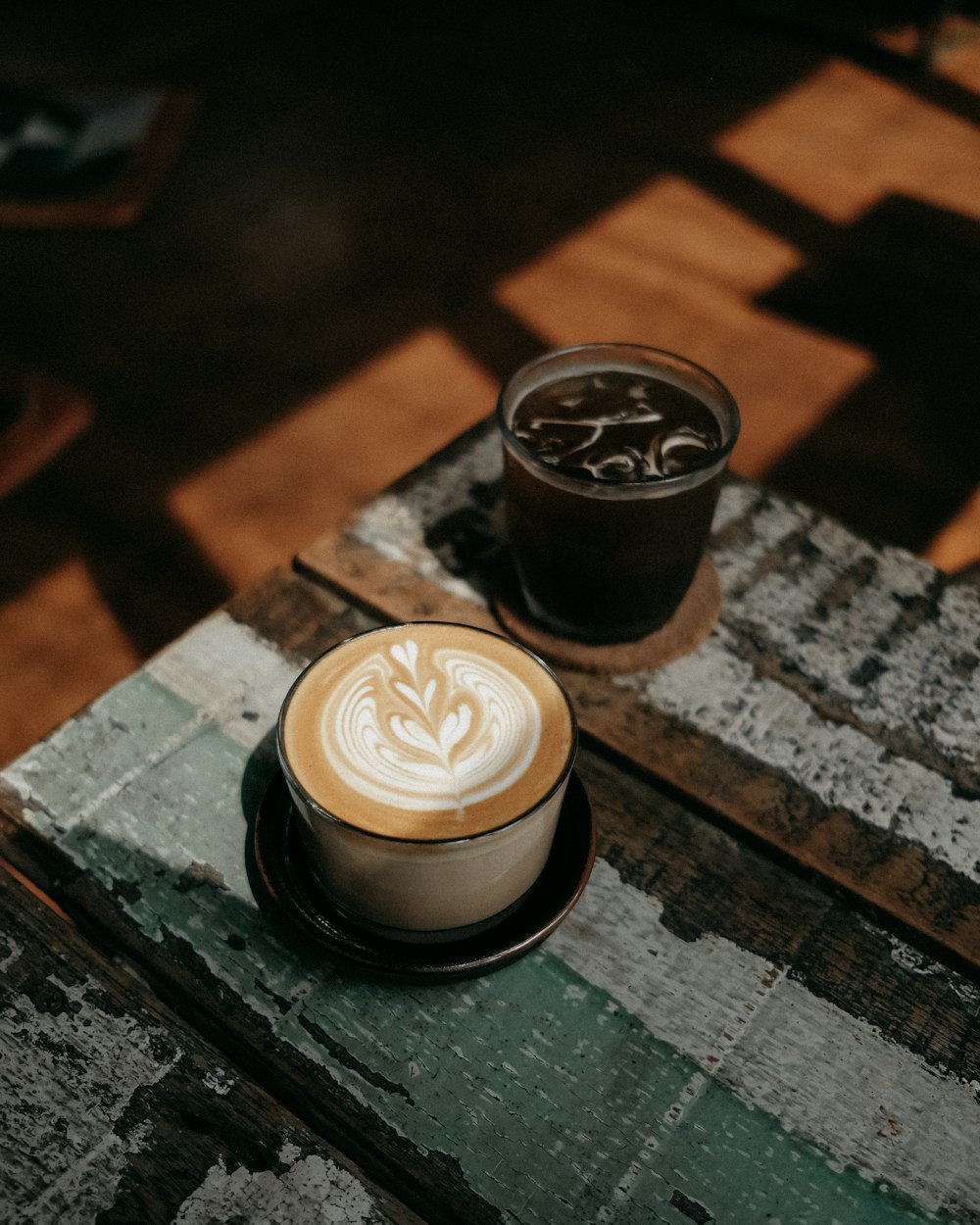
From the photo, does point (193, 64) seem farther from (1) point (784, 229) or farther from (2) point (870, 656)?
(2) point (870, 656)

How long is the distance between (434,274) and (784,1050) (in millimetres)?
1803

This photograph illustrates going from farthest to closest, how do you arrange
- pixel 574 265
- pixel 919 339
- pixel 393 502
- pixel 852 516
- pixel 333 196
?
pixel 333 196
pixel 574 265
pixel 919 339
pixel 852 516
pixel 393 502

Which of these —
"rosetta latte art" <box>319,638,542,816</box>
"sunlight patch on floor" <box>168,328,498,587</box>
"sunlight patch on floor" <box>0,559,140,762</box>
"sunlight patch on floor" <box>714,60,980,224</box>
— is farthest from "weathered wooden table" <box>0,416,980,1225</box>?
"sunlight patch on floor" <box>714,60,980,224</box>

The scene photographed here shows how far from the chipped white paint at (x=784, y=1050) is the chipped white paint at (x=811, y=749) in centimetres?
12

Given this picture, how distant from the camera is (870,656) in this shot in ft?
2.22

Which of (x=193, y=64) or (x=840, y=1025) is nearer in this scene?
(x=840, y=1025)

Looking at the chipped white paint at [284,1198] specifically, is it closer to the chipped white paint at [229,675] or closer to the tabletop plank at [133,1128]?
the tabletop plank at [133,1128]

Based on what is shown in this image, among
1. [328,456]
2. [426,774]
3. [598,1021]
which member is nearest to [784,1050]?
[598,1021]

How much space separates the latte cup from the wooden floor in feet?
3.00

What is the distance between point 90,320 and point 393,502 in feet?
4.69

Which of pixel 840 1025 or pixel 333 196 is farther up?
pixel 840 1025

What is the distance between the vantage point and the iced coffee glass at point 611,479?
598 millimetres

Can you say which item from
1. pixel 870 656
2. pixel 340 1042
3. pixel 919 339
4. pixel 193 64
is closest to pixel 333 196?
pixel 193 64

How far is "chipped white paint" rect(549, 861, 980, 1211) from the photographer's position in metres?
0.47
